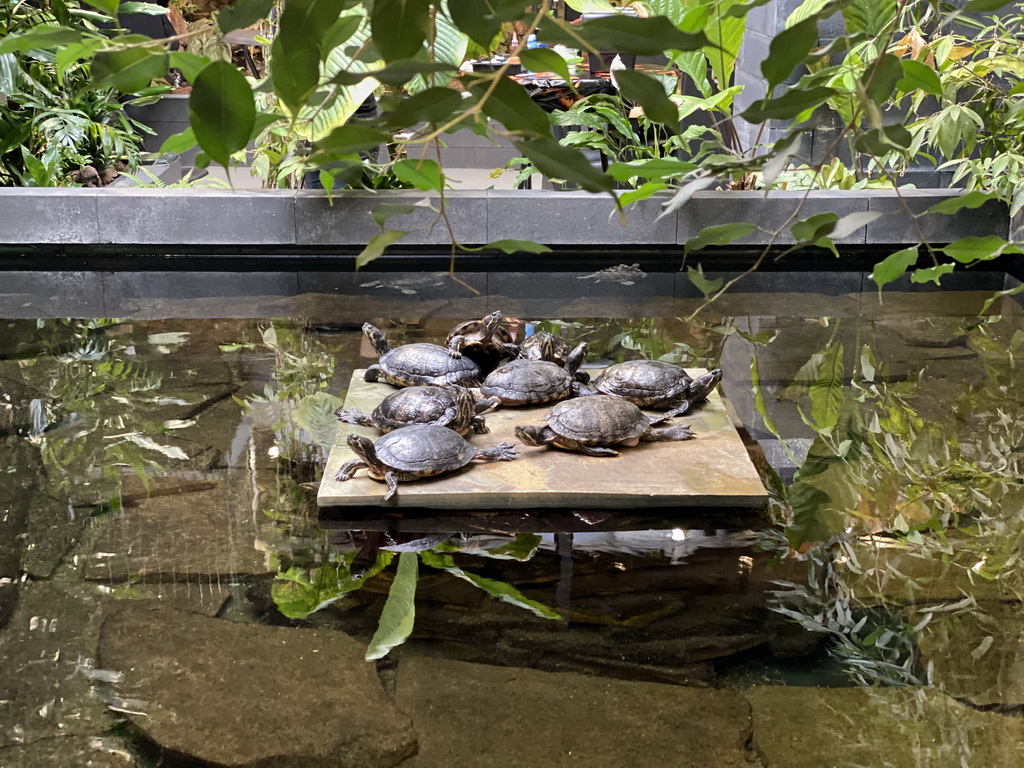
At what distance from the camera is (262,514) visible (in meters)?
3.17

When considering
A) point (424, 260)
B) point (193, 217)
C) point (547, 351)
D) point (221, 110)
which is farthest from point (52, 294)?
point (221, 110)

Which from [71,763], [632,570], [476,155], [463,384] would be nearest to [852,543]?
[632,570]

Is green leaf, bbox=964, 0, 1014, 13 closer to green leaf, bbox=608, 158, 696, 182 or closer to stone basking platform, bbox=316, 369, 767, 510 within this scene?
green leaf, bbox=608, 158, 696, 182

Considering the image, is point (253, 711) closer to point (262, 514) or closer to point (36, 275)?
point (262, 514)

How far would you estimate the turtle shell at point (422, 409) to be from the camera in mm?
3430

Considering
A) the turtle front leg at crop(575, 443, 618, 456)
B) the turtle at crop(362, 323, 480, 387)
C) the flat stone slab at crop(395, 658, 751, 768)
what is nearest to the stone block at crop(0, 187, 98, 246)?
the turtle at crop(362, 323, 480, 387)

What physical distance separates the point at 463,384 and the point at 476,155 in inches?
274

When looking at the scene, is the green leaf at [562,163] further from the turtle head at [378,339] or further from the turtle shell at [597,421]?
the turtle head at [378,339]

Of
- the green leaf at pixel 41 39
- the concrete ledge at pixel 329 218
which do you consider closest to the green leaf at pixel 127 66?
the green leaf at pixel 41 39

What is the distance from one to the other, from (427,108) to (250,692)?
85.7 inches

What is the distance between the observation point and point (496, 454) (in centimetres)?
333

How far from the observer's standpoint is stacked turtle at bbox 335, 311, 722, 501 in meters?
3.15

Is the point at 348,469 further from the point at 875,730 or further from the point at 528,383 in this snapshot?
the point at 875,730

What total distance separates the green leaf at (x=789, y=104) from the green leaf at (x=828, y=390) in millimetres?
3547
